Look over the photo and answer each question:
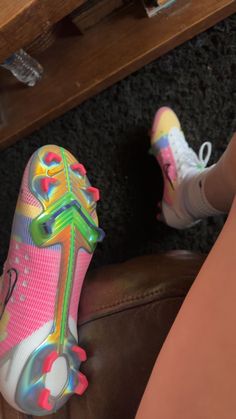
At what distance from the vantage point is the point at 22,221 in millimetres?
748

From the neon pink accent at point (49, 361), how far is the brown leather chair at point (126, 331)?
5cm

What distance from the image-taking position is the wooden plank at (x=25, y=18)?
544 mm

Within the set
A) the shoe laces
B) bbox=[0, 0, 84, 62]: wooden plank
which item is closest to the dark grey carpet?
the shoe laces

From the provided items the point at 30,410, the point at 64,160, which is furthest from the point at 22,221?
the point at 30,410

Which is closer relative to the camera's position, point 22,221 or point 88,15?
point 22,221

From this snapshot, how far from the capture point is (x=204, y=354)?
0.46m

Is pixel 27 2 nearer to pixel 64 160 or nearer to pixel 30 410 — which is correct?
pixel 64 160

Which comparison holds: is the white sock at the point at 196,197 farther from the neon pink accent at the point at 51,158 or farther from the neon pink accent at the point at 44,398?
the neon pink accent at the point at 44,398

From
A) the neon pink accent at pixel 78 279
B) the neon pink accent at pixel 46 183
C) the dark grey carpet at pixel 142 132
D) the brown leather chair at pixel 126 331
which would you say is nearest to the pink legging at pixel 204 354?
the brown leather chair at pixel 126 331

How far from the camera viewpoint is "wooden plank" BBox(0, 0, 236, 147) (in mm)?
922

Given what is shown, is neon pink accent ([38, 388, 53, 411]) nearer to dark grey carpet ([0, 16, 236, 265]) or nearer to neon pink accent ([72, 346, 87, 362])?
neon pink accent ([72, 346, 87, 362])

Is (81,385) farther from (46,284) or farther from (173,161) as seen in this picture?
(173,161)

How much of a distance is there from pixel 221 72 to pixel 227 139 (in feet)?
0.44

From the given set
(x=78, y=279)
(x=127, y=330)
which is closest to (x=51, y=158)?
(x=78, y=279)
